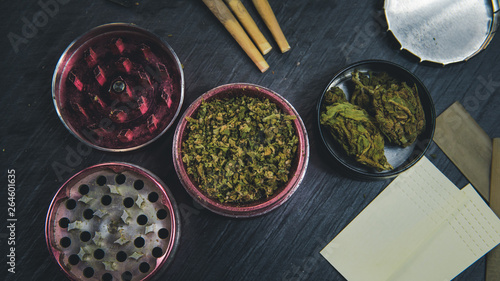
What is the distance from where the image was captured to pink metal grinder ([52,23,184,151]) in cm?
125

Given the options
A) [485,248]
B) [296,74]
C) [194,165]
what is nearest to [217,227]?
[194,165]

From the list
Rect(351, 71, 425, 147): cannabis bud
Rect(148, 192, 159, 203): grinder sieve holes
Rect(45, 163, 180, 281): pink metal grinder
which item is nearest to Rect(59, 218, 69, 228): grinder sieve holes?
Rect(45, 163, 180, 281): pink metal grinder

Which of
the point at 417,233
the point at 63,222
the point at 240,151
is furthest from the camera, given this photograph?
the point at 417,233

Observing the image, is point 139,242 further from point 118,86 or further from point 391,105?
A: point 391,105

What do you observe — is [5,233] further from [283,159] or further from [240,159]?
[283,159]

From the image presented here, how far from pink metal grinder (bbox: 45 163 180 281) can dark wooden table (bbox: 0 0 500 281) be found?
104 millimetres

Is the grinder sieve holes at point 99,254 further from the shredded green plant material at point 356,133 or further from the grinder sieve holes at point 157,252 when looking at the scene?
the shredded green plant material at point 356,133

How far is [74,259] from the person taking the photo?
1.22 meters

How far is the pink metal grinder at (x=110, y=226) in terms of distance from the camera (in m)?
1.20

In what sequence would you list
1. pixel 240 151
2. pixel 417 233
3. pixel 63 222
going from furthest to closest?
pixel 417 233
pixel 63 222
pixel 240 151

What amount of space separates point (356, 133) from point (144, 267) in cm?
100

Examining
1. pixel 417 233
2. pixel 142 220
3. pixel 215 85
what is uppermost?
pixel 215 85

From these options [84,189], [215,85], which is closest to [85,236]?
[84,189]

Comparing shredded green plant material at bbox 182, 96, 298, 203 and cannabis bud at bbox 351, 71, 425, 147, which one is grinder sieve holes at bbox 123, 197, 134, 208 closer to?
shredded green plant material at bbox 182, 96, 298, 203
